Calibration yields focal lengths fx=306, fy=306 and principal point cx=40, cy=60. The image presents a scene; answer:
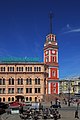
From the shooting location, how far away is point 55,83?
378 ft

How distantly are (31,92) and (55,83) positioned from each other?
11083 millimetres

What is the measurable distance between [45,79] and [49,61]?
761 centimetres

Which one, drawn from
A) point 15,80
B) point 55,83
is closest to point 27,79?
point 15,80

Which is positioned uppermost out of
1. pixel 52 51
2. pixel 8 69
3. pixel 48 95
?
pixel 52 51

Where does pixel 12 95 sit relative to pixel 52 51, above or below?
below

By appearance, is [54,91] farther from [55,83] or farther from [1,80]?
[1,80]

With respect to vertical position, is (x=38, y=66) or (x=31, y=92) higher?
(x=38, y=66)

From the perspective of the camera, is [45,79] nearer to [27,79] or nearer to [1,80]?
[27,79]

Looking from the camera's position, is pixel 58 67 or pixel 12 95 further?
pixel 58 67

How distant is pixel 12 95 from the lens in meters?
109

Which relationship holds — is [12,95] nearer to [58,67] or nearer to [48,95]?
[48,95]

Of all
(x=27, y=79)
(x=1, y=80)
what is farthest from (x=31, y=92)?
(x=1, y=80)

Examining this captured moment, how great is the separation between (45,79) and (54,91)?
6.77 metres

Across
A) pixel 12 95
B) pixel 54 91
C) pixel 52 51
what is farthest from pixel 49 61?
pixel 12 95
